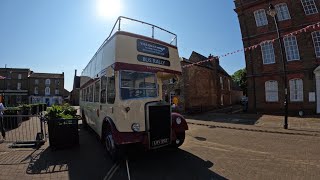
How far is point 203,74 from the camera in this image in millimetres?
28938

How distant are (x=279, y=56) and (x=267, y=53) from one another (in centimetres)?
111

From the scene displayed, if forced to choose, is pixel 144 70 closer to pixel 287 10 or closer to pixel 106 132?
pixel 106 132

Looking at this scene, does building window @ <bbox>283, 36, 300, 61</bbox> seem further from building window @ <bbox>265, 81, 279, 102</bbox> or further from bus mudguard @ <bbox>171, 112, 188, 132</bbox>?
bus mudguard @ <bbox>171, 112, 188, 132</bbox>

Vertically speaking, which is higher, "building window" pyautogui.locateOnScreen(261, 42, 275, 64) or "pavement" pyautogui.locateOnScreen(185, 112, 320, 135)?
"building window" pyautogui.locateOnScreen(261, 42, 275, 64)

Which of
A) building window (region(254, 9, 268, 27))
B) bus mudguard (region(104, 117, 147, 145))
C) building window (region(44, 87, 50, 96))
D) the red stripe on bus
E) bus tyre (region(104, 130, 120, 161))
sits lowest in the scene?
bus tyre (region(104, 130, 120, 161))

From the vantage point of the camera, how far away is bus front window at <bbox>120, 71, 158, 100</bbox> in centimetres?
648

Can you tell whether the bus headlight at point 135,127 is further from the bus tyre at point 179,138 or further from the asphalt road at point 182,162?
the bus tyre at point 179,138

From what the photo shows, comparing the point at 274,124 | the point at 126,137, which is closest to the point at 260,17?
the point at 274,124

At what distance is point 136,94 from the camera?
21.9 feet

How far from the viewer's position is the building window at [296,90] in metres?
19.5

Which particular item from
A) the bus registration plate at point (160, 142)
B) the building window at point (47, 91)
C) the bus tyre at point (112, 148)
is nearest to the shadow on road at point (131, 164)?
the bus tyre at point (112, 148)

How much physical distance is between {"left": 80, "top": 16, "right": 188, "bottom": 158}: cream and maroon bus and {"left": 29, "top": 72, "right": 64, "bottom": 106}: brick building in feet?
232

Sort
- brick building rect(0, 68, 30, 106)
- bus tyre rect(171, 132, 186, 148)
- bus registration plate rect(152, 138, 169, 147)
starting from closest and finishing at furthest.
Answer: bus registration plate rect(152, 138, 169, 147), bus tyre rect(171, 132, 186, 148), brick building rect(0, 68, 30, 106)

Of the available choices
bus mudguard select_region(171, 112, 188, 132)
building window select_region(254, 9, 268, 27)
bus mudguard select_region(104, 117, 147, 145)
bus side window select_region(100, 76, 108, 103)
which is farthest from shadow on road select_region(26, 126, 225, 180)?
building window select_region(254, 9, 268, 27)
